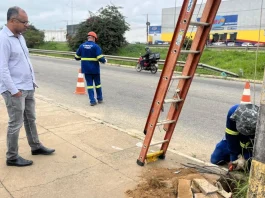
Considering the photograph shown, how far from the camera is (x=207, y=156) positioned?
440cm

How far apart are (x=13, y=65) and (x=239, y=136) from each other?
8.91ft

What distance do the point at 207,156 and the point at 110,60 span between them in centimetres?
1949

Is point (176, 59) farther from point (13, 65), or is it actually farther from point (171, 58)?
point (13, 65)

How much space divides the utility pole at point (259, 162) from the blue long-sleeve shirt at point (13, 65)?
2.58 meters

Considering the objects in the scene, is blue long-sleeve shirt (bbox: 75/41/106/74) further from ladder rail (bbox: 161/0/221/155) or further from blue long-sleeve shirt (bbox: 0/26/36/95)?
ladder rail (bbox: 161/0/221/155)

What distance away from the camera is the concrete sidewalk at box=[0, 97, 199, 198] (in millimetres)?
3162

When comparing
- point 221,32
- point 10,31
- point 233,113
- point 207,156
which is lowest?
point 207,156

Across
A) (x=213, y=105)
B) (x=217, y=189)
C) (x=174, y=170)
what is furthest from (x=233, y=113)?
(x=213, y=105)

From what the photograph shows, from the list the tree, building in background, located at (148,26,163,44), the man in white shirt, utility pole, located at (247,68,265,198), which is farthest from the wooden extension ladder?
building in background, located at (148,26,163,44)

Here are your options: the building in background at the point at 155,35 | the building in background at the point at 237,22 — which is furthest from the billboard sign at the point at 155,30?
the building in background at the point at 237,22

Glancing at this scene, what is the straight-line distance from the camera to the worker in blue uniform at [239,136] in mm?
2990

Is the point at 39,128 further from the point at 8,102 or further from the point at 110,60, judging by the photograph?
the point at 110,60

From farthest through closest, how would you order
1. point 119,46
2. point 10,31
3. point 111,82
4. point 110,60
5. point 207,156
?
point 119,46 → point 110,60 → point 111,82 → point 207,156 → point 10,31

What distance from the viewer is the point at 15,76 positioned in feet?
11.6
